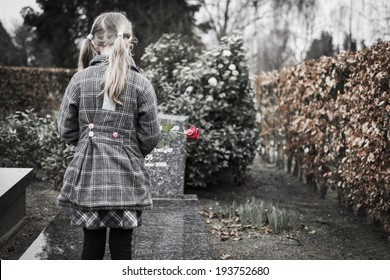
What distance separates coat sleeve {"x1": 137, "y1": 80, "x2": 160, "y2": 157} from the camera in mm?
2768

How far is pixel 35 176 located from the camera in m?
6.82

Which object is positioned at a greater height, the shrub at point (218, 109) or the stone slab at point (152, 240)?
the shrub at point (218, 109)

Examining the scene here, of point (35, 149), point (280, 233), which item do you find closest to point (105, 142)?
point (280, 233)

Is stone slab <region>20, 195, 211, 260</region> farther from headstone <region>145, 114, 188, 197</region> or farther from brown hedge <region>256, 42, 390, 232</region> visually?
brown hedge <region>256, 42, 390, 232</region>

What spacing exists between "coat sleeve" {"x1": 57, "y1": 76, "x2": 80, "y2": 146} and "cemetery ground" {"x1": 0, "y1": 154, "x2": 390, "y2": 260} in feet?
6.02

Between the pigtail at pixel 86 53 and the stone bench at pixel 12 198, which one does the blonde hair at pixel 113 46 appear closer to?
the pigtail at pixel 86 53

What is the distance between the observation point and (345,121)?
18.2 feet

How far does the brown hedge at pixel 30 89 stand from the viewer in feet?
38.3

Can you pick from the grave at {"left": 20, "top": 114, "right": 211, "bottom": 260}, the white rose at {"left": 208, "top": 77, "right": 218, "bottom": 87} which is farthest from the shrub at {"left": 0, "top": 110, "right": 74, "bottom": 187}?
the white rose at {"left": 208, "top": 77, "right": 218, "bottom": 87}

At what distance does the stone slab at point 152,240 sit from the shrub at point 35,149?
1.58 metres

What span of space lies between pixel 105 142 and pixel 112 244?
58cm

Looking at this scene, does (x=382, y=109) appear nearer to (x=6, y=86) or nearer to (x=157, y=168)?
(x=157, y=168)

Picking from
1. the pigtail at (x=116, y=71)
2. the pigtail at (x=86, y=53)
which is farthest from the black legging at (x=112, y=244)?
the pigtail at (x=86, y=53)
